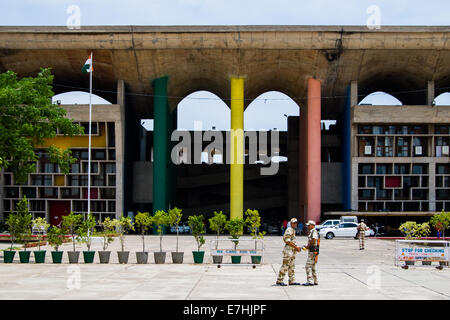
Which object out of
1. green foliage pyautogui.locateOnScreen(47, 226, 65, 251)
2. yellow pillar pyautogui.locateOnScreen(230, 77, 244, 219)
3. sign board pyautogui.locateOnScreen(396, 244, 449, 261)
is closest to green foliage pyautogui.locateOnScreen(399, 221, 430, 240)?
sign board pyautogui.locateOnScreen(396, 244, 449, 261)

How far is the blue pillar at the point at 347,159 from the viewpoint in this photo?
50.7 meters

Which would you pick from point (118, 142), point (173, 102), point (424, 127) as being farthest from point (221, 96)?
point (424, 127)

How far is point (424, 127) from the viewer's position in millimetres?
50750

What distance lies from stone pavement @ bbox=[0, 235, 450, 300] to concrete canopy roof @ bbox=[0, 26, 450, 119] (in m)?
27.2

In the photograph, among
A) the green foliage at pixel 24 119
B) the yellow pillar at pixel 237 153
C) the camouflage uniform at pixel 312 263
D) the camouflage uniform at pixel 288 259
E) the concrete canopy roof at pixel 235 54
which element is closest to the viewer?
the camouflage uniform at pixel 312 263

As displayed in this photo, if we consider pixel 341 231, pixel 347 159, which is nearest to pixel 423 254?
pixel 341 231

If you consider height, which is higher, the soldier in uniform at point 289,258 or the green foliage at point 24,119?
the green foliage at point 24,119

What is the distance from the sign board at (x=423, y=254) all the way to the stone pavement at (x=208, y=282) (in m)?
0.42

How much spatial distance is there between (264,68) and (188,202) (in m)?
27.0

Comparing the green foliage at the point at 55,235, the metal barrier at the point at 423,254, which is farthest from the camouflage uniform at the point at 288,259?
the green foliage at the point at 55,235

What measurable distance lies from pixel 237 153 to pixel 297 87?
30.1ft

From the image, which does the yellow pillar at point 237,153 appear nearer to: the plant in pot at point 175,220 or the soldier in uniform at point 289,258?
the plant in pot at point 175,220

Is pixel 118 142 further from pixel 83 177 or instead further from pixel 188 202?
pixel 188 202

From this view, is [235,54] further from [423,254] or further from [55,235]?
[423,254]
